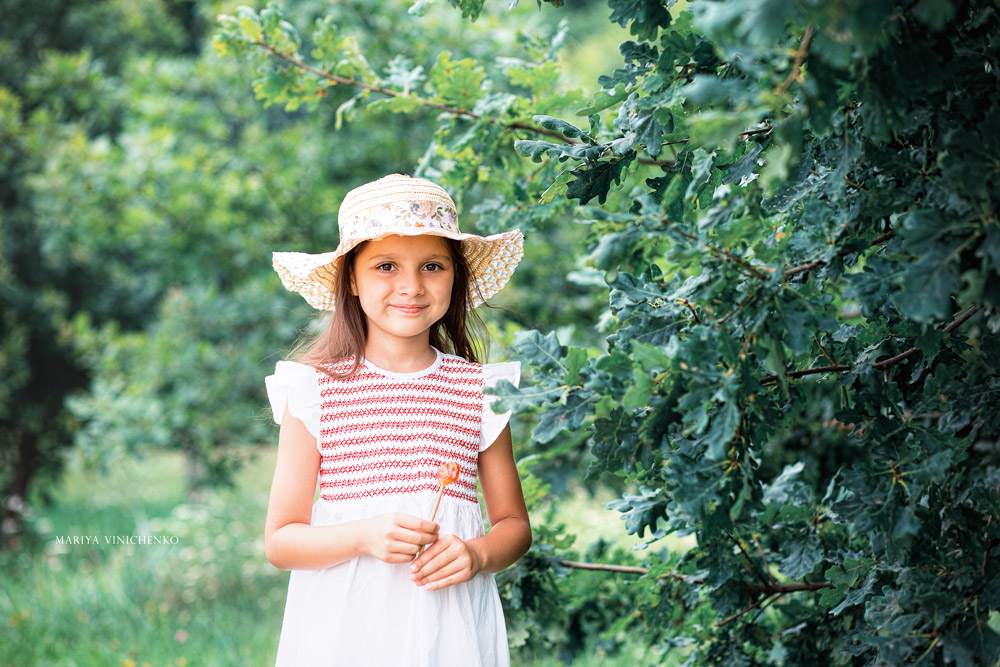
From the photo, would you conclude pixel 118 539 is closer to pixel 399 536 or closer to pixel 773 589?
pixel 399 536

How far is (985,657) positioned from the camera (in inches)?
50.1

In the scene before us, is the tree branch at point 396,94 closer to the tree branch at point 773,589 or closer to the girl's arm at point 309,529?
the girl's arm at point 309,529

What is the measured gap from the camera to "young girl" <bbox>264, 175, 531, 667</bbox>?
1656 mm

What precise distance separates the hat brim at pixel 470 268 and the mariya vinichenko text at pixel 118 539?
3316mm

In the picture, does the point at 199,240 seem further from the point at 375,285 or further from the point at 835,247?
the point at 835,247

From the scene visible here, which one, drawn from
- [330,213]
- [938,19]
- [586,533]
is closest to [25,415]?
[330,213]

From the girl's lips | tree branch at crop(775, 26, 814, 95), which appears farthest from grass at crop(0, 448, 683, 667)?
tree branch at crop(775, 26, 814, 95)

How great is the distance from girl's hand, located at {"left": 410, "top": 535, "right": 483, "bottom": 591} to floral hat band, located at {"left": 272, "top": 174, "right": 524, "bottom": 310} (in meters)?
0.59

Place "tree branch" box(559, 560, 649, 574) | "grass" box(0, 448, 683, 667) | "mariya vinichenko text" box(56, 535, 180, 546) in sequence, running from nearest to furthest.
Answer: "tree branch" box(559, 560, 649, 574) → "grass" box(0, 448, 683, 667) → "mariya vinichenko text" box(56, 535, 180, 546)

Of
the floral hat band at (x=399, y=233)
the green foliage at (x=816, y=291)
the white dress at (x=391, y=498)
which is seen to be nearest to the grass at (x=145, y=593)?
the white dress at (x=391, y=498)

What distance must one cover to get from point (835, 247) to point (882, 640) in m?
Answer: 0.58

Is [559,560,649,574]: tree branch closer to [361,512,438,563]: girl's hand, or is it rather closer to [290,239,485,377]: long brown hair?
[290,239,485,377]: long brown hair

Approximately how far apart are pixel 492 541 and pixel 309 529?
0.35m

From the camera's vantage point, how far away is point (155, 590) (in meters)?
4.32
